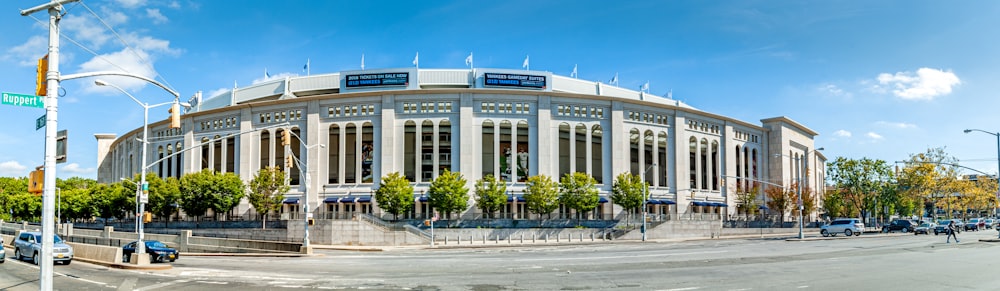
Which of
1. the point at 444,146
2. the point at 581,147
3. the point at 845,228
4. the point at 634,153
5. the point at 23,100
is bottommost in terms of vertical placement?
the point at 845,228

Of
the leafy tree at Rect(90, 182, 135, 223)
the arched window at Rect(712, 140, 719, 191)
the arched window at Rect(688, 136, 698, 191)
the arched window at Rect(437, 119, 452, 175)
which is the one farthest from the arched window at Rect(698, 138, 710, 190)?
the leafy tree at Rect(90, 182, 135, 223)

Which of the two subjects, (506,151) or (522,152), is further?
(522,152)

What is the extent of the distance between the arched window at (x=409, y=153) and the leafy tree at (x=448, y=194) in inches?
363

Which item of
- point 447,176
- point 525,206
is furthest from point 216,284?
point 525,206

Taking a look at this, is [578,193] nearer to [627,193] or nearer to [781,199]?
[627,193]

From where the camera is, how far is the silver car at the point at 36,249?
30.5 metres

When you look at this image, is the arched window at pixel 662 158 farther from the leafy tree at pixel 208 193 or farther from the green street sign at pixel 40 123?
the green street sign at pixel 40 123

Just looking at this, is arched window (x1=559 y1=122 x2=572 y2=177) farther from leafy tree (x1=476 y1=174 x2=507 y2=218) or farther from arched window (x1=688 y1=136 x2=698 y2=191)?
arched window (x1=688 y1=136 x2=698 y2=191)

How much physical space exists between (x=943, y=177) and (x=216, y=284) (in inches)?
3696

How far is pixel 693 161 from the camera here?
94188 millimetres

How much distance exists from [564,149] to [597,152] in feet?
14.9

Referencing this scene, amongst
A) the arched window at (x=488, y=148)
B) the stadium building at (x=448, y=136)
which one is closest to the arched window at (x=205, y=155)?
the stadium building at (x=448, y=136)

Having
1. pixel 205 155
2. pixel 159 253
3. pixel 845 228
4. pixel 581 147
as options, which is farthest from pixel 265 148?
pixel 845 228

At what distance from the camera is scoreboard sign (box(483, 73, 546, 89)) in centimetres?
8250
